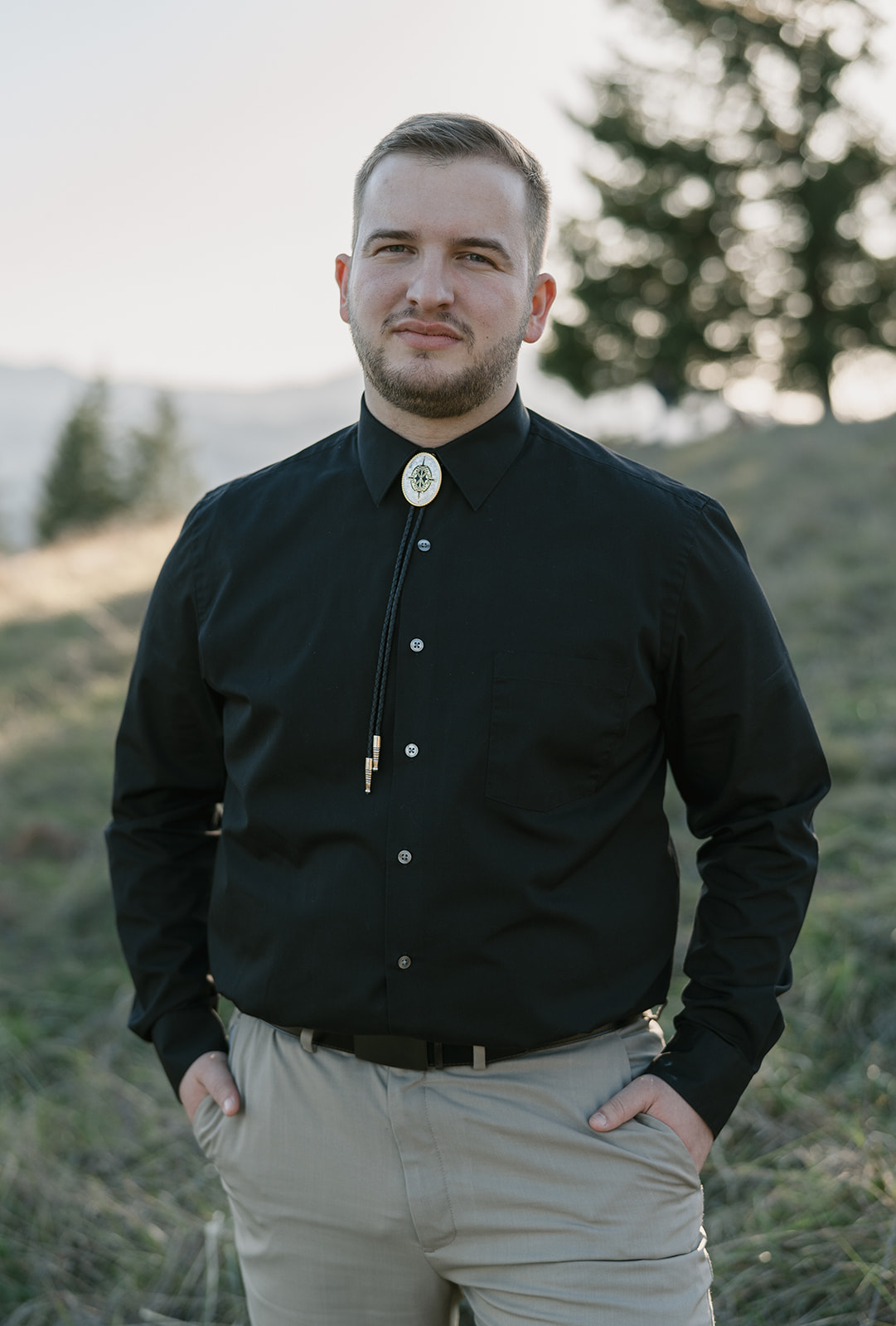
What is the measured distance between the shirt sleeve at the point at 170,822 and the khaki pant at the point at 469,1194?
12.6 inches

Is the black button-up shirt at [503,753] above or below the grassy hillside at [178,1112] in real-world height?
above

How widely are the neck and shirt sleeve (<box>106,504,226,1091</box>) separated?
431mm

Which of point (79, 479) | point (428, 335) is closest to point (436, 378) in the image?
point (428, 335)

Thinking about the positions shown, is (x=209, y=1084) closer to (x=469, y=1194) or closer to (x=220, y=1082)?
(x=220, y=1082)

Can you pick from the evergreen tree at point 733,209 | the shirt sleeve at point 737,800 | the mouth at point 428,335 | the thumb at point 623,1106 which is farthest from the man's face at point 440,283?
the evergreen tree at point 733,209

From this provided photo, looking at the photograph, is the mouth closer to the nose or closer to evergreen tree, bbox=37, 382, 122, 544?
the nose

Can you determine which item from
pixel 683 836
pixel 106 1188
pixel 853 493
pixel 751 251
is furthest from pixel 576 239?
pixel 106 1188

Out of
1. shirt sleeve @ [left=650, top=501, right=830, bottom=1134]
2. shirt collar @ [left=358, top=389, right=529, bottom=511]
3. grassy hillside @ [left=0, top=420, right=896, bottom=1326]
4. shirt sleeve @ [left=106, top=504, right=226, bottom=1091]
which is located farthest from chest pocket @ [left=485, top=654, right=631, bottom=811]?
grassy hillside @ [left=0, top=420, right=896, bottom=1326]

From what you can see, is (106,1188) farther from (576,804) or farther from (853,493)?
(853,493)

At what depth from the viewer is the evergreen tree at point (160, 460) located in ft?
134

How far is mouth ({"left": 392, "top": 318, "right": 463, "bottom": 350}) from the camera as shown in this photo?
6.40 ft

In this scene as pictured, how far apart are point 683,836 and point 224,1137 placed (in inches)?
149

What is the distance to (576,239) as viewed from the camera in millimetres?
19547

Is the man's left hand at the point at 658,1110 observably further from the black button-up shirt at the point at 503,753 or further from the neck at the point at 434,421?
the neck at the point at 434,421
